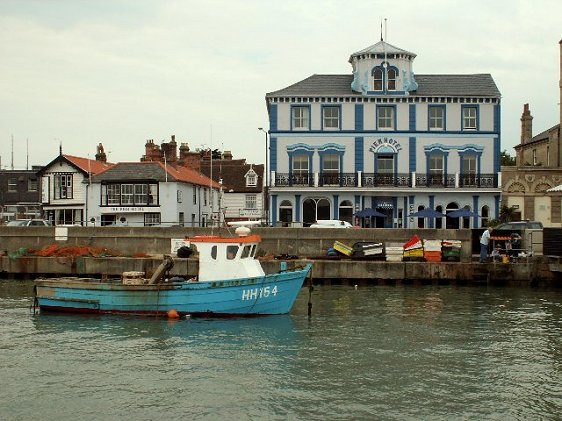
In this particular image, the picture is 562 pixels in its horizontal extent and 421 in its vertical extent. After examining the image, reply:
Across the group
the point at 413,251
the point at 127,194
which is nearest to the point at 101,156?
the point at 127,194

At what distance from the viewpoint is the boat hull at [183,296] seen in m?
26.1

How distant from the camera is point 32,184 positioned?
2756 inches

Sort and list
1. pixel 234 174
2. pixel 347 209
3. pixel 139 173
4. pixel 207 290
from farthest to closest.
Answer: pixel 234 174 → pixel 139 173 → pixel 347 209 → pixel 207 290

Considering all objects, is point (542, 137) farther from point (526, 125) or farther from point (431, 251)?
point (431, 251)

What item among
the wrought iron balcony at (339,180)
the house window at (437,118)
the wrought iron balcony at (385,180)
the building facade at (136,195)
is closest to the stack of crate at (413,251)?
the wrought iron balcony at (385,180)

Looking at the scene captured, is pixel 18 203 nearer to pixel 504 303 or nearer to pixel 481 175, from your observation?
pixel 481 175

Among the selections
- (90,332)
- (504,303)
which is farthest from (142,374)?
(504,303)

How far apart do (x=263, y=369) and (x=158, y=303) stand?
326 inches

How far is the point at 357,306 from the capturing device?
29500mm

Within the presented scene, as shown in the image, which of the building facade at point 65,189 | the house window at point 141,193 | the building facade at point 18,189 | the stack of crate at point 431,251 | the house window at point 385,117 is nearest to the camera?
the stack of crate at point 431,251

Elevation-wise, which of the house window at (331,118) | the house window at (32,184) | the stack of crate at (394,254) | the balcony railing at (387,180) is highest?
the house window at (331,118)

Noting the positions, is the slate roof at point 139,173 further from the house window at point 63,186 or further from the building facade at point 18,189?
the building facade at point 18,189

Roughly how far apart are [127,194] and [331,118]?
15.8 metres

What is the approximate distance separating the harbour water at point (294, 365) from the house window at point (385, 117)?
76.9 ft
